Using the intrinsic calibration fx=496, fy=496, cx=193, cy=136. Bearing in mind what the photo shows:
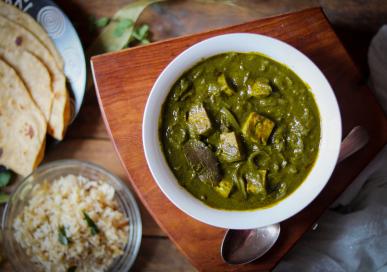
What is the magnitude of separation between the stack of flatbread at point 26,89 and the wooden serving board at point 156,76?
1.81 ft

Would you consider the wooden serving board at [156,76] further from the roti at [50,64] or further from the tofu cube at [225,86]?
the roti at [50,64]

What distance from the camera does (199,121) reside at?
2.03 meters

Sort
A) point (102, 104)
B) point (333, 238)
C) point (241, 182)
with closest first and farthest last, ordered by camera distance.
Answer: point (241, 182) → point (102, 104) → point (333, 238)

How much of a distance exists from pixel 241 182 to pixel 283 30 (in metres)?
0.75

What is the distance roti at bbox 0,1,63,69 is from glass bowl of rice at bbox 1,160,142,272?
2.03ft

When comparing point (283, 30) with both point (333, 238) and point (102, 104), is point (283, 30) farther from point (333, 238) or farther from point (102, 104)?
point (333, 238)

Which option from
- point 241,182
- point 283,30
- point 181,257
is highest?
point 283,30

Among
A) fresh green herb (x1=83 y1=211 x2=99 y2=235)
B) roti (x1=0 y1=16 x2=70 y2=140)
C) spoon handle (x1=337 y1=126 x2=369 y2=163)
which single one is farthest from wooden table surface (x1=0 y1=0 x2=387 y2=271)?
spoon handle (x1=337 y1=126 x2=369 y2=163)

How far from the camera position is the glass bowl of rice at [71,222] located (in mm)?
2701

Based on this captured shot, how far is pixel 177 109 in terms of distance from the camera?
6.91 ft

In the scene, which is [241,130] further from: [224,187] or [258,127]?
[224,187]

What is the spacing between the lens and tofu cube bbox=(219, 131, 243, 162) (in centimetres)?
202

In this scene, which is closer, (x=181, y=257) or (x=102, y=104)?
(x=102, y=104)

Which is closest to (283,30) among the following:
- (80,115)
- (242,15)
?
(242,15)
